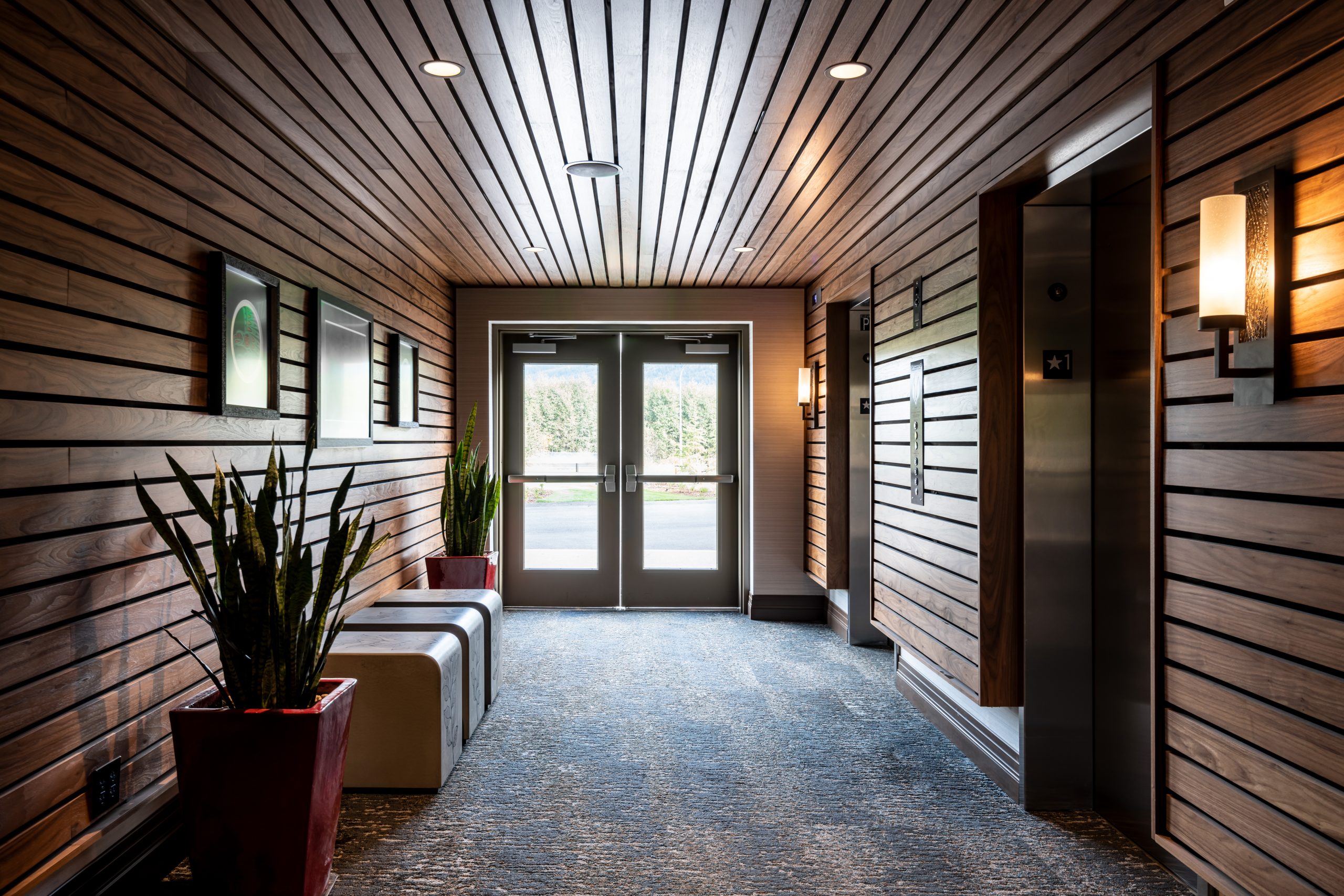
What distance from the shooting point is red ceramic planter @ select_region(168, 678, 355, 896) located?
2.17 meters

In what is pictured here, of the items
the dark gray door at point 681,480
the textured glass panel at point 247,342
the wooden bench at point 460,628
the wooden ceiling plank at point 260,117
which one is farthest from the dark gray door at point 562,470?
the textured glass panel at point 247,342

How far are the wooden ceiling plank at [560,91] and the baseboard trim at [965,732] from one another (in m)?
2.74

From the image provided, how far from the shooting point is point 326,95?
2734mm

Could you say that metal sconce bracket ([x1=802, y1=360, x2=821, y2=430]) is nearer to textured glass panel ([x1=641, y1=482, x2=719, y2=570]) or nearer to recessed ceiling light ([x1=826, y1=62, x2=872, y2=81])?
textured glass panel ([x1=641, y1=482, x2=719, y2=570])

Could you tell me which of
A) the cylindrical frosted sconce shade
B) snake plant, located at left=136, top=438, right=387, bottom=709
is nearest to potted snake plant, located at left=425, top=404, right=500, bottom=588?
snake plant, located at left=136, top=438, right=387, bottom=709

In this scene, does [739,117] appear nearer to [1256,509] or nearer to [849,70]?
[849,70]

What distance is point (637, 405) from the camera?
6582 mm

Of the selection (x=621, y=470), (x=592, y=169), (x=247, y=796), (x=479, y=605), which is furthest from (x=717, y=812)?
(x=621, y=470)

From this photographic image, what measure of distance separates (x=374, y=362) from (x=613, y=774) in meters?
2.47

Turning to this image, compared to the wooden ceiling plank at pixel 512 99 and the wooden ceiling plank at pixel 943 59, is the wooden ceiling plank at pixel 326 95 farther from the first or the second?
the wooden ceiling plank at pixel 943 59

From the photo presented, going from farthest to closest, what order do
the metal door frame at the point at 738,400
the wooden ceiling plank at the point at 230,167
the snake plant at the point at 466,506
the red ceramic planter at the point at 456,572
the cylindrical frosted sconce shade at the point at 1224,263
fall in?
the metal door frame at the point at 738,400, the snake plant at the point at 466,506, the red ceramic planter at the point at 456,572, the wooden ceiling plank at the point at 230,167, the cylindrical frosted sconce shade at the point at 1224,263

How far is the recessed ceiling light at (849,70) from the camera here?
8.25 ft

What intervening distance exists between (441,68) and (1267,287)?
220cm

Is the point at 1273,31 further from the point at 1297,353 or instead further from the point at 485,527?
the point at 485,527
